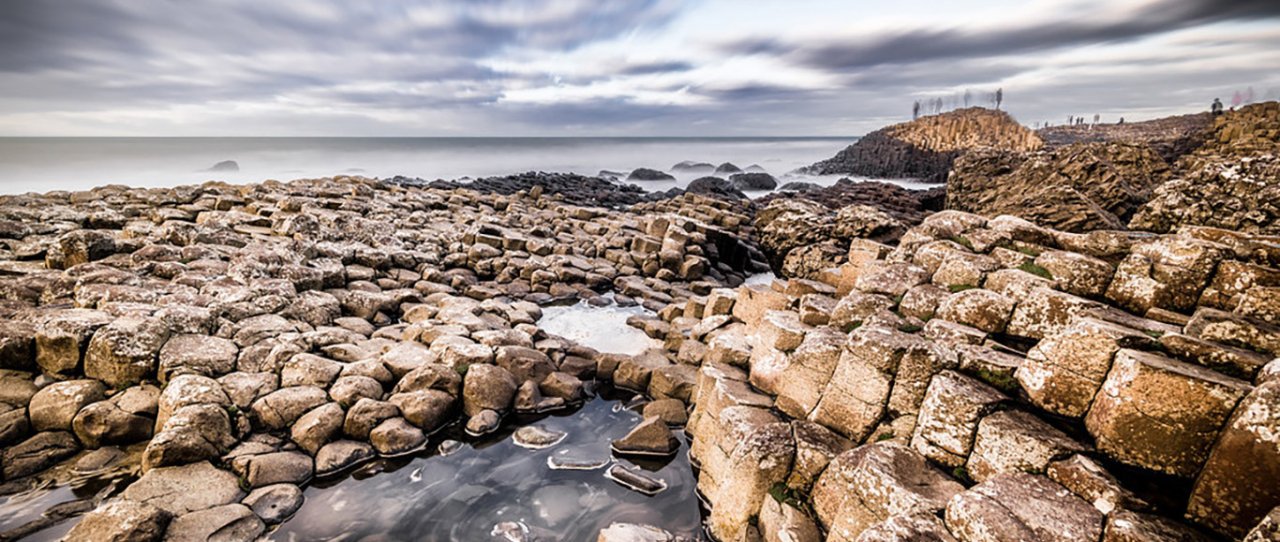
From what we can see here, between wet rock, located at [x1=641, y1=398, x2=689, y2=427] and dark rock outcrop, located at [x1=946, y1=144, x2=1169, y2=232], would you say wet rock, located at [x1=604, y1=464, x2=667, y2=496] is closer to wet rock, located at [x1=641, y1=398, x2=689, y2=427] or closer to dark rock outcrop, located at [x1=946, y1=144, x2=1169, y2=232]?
wet rock, located at [x1=641, y1=398, x2=689, y2=427]

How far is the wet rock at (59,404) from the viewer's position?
8.99 meters

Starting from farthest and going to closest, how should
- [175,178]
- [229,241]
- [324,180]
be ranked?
[175,178], [324,180], [229,241]

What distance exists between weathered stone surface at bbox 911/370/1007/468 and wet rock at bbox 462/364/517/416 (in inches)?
316

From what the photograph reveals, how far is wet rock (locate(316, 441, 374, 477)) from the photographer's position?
9055mm

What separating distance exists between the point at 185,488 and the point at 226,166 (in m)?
113

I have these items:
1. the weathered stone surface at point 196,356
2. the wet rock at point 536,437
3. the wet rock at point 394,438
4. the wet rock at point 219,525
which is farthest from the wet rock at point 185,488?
the wet rock at point 536,437

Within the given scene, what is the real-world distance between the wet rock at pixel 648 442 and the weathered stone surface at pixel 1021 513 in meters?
5.65

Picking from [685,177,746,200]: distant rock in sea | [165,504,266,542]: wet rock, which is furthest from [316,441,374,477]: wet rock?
[685,177,746,200]: distant rock in sea

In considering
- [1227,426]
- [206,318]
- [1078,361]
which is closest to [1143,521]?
[1227,426]

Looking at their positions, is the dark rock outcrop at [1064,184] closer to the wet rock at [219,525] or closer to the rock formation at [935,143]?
the wet rock at [219,525]

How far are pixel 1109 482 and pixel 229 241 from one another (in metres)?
23.7

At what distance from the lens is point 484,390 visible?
11.1 m

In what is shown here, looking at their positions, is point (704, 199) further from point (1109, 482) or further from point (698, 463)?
point (1109, 482)

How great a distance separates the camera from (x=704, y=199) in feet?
111
